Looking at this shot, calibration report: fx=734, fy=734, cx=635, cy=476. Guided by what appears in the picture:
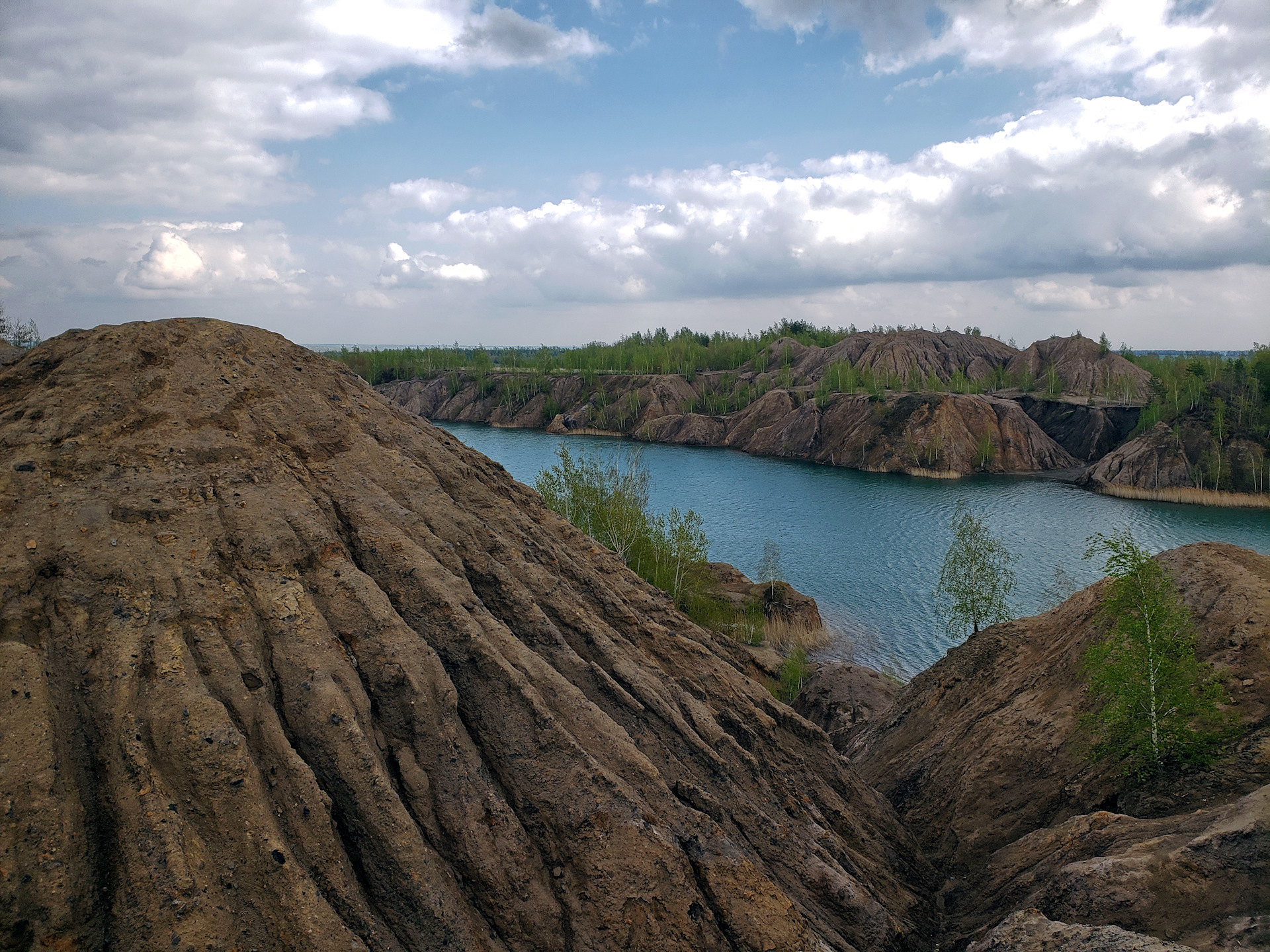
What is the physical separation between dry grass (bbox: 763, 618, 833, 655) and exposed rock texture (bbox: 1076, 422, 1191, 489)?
47.8m

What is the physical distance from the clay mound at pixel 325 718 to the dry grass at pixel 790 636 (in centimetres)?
1967

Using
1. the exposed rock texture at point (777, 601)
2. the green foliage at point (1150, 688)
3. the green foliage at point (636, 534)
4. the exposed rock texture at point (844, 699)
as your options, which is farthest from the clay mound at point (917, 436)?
the green foliage at point (1150, 688)

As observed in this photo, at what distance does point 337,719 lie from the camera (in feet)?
26.0

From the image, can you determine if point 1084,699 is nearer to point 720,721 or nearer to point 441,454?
point 720,721

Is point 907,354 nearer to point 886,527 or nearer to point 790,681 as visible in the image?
point 886,527

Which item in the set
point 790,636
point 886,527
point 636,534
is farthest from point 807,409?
point 636,534

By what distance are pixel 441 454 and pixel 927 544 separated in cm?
4208

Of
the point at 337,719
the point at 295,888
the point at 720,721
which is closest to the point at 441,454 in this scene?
the point at 337,719

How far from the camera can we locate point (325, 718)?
7887 millimetres

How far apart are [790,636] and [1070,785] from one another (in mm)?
19907

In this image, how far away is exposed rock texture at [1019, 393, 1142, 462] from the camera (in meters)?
85.5

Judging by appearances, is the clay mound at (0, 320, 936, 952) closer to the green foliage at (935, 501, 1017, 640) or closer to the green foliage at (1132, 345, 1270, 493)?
the green foliage at (935, 501, 1017, 640)

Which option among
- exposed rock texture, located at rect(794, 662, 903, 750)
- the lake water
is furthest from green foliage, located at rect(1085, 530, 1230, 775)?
the lake water

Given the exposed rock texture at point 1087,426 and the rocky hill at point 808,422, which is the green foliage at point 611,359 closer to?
the rocky hill at point 808,422
